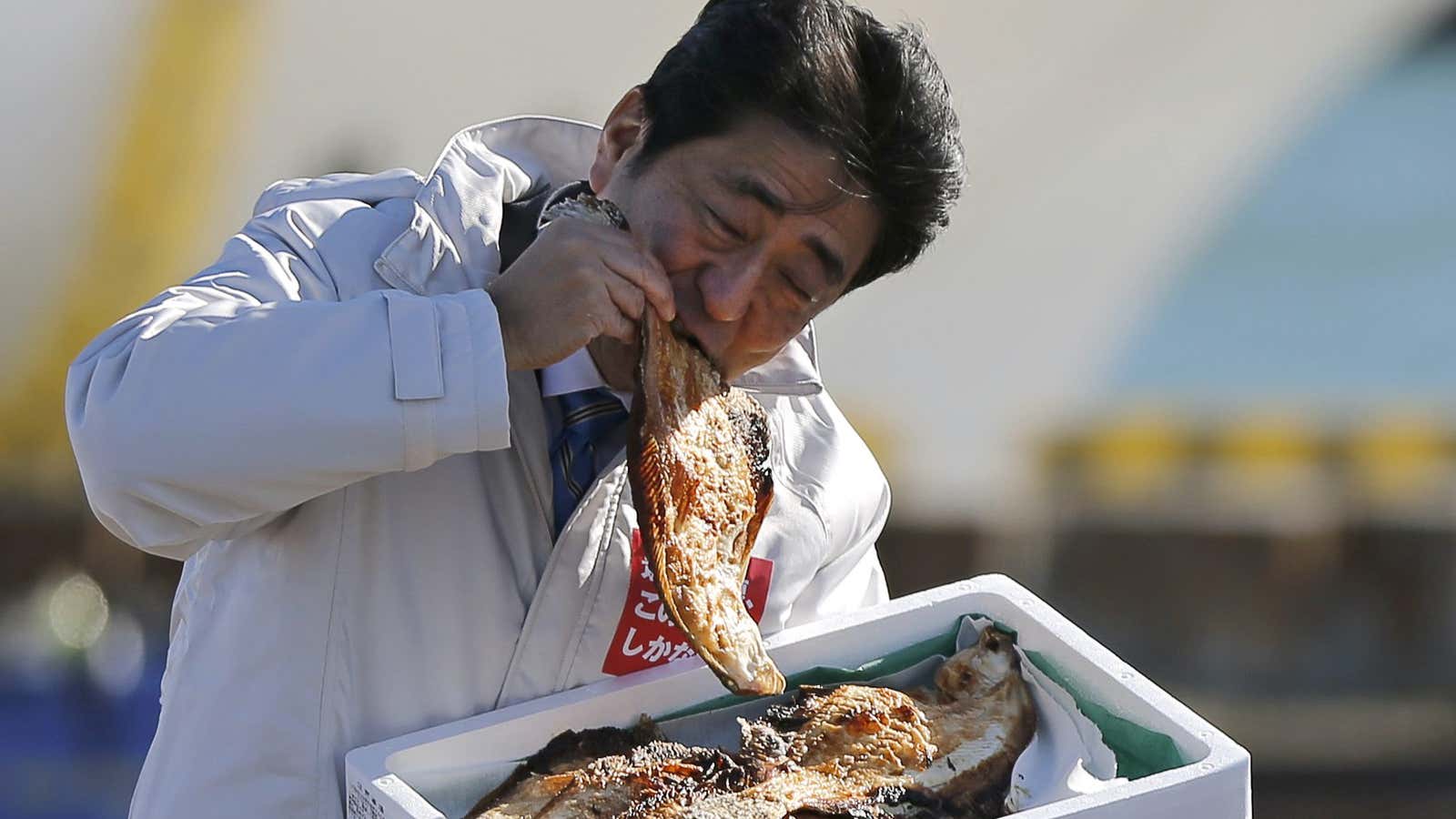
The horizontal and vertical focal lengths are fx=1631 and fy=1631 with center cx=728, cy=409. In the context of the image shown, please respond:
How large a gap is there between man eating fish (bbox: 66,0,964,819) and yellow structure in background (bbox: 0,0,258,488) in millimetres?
3318

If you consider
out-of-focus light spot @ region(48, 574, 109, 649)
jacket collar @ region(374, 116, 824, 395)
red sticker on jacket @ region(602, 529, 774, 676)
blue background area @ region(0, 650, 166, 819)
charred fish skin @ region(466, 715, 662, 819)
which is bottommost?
blue background area @ region(0, 650, 166, 819)

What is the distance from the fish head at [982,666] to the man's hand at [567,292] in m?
0.57

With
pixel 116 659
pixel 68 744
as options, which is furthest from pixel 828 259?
pixel 116 659

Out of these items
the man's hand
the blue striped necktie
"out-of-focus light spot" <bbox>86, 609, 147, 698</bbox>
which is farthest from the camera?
"out-of-focus light spot" <bbox>86, 609, 147, 698</bbox>

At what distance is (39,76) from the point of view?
4.91 meters

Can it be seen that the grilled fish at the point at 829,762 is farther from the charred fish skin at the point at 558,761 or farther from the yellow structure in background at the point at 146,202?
the yellow structure in background at the point at 146,202

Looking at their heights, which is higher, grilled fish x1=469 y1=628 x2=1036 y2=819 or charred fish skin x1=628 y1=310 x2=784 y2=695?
charred fish skin x1=628 y1=310 x2=784 y2=695

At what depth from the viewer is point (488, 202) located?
2.00 metres

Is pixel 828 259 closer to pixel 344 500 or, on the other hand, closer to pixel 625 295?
pixel 625 295

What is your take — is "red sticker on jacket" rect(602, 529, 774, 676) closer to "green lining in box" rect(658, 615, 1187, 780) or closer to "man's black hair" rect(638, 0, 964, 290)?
"green lining in box" rect(658, 615, 1187, 780)

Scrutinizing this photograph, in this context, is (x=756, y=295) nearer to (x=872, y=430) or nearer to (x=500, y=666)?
(x=500, y=666)

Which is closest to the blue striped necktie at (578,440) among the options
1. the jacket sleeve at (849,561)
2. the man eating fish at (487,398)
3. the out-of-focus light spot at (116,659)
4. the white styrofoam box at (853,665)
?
the man eating fish at (487,398)

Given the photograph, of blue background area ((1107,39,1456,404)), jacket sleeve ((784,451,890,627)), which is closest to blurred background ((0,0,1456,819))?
blue background area ((1107,39,1456,404))

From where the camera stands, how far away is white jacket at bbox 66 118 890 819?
1588 millimetres
